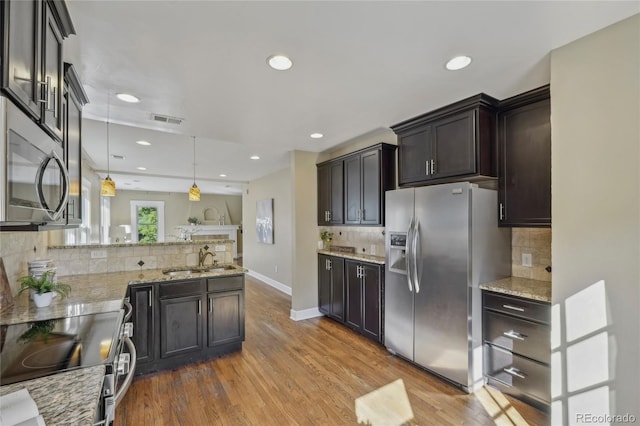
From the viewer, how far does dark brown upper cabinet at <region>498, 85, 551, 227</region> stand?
2.40 meters

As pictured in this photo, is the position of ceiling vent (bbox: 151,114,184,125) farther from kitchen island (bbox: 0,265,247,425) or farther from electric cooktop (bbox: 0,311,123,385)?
electric cooktop (bbox: 0,311,123,385)

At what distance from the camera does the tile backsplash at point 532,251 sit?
2.57 m

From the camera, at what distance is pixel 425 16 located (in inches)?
61.6

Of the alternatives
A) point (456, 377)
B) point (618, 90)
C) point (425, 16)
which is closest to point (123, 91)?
point (425, 16)

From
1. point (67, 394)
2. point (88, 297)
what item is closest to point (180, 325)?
point (88, 297)

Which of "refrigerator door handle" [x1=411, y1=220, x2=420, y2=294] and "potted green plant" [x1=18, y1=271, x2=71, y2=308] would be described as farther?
"refrigerator door handle" [x1=411, y1=220, x2=420, y2=294]

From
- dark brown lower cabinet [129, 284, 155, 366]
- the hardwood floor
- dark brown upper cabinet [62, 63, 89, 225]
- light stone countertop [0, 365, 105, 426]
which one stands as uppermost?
dark brown upper cabinet [62, 63, 89, 225]

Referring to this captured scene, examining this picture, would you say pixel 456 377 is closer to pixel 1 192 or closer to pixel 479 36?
pixel 479 36

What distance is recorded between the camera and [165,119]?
10.2ft

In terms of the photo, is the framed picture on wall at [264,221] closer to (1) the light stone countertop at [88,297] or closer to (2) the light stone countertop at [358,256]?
(2) the light stone countertop at [358,256]

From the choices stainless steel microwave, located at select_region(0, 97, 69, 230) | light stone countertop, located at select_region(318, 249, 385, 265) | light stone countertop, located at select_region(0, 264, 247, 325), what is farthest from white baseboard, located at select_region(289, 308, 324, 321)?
stainless steel microwave, located at select_region(0, 97, 69, 230)

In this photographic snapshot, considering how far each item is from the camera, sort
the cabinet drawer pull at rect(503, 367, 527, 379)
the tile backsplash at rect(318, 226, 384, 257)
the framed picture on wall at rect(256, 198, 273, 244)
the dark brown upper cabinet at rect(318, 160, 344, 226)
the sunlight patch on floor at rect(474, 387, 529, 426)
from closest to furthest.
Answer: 1. the sunlight patch on floor at rect(474, 387, 529, 426)
2. the cabinet drawer pull at rect(503, 367, 527, 379)
3. the tile backsplash at rect(318, 226, 384, 257)
4. the dark brown upper cabinet at rect(318, 160, 344, 226)
5. the framed picture on wall at rect(256, 198, 273, 244)

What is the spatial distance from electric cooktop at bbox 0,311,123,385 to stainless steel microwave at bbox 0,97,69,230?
534 millimetres

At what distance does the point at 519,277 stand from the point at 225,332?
3.07 m
